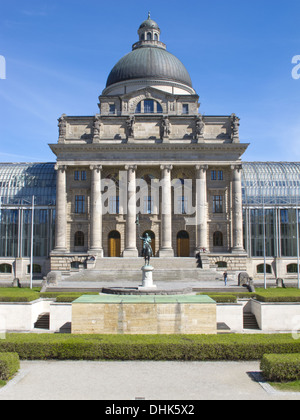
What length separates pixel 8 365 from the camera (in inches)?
598

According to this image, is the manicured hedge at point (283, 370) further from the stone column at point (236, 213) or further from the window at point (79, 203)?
the window at point (79, 203)

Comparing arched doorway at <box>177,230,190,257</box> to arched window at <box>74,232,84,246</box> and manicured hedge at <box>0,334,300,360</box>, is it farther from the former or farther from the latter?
manicured hedge at <box>0,334,300,360</box>

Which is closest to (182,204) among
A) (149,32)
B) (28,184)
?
(28,184)

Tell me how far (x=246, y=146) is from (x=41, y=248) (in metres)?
31.1

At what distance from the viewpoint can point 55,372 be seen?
1623 centimetres

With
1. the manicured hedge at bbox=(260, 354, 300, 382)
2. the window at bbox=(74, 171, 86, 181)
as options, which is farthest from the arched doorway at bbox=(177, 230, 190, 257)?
the manicured hedge at bbox=(260, 354, 300, 382)

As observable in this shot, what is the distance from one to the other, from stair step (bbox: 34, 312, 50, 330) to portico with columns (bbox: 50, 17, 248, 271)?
83.3 feet

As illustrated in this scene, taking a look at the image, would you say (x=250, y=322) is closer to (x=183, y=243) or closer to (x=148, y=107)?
(x=183, y=243)

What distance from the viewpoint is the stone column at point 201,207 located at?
56.1 metres

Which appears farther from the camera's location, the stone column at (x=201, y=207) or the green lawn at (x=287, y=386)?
the stone column at (x=201, y=207)

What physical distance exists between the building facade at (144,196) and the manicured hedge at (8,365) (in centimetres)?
3594

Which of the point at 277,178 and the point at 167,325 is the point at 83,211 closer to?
the point at 277,178

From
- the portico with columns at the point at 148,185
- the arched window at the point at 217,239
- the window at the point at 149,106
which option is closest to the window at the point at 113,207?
the portico with columns at the point at 148,185

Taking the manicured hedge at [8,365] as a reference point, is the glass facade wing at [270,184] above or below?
above
